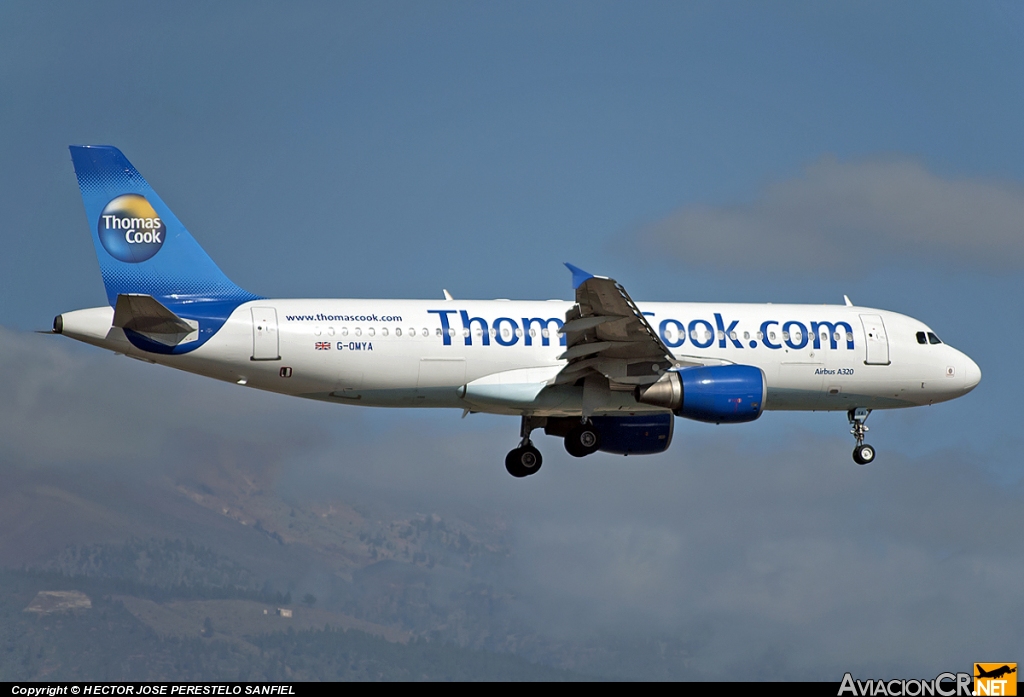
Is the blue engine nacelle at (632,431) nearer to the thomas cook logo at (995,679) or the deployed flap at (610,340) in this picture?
the deployed flap at (610,340)

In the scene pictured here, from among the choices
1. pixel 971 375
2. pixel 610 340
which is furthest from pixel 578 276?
pixel 971 375

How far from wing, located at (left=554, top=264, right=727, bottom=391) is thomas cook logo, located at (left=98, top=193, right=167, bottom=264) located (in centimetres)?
958

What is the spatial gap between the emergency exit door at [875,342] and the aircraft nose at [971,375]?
8.79 feet

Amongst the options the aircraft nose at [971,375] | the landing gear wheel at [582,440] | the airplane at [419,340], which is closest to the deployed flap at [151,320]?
the airplane at [419,340]

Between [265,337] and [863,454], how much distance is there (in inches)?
627

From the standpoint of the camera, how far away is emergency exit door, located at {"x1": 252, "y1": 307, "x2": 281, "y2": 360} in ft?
92.9

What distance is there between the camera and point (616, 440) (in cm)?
3359

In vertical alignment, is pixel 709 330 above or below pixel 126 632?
above

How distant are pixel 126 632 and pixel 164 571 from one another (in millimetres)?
4514

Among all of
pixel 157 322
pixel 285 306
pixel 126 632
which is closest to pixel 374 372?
pixel 285 306

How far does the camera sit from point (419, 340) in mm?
29359

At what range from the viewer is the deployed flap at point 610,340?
27406 millimetres

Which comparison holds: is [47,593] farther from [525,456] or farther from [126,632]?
[525,456]

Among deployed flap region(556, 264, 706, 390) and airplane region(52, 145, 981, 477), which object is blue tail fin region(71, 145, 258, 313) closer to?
airplane region(52, 145, 981, 477)
